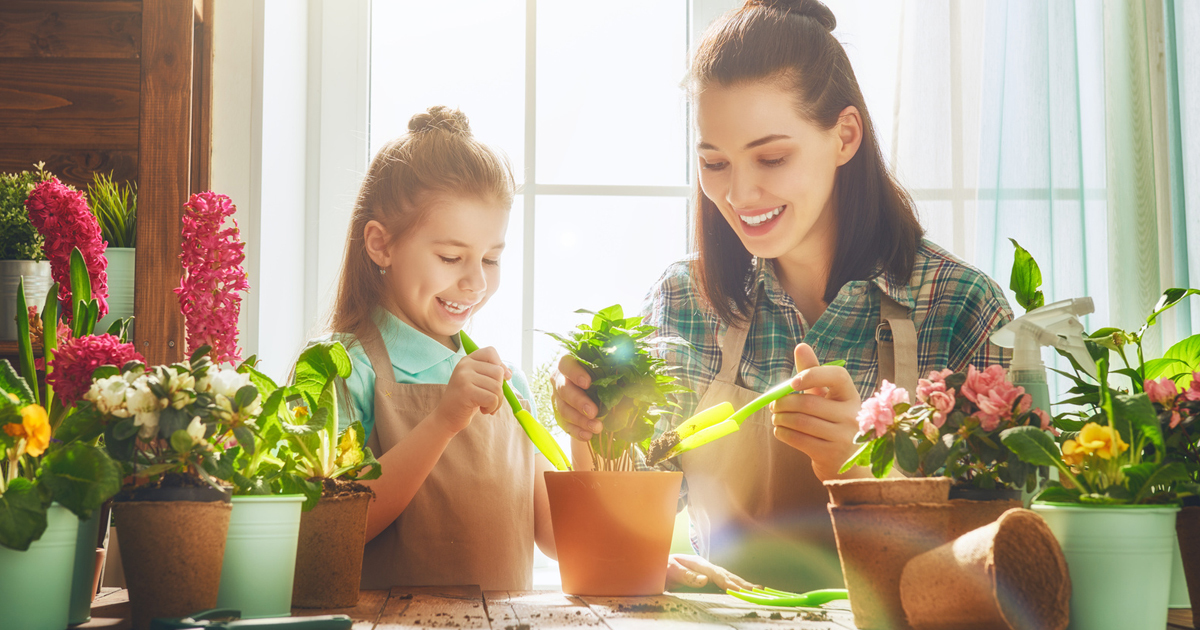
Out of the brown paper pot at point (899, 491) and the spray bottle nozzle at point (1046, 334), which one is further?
the spray bottle nozzle at point (1046, 334)

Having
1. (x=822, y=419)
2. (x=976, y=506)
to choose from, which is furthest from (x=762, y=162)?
(x=976, y=506)

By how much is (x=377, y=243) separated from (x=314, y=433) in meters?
0.63

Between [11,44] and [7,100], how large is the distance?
0.10 meters

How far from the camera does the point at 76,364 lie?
64 cm

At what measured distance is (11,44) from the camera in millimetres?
1415

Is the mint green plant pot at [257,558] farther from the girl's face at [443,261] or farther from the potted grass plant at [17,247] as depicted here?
the potted grass plant at [17,247]

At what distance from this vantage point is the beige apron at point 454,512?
3.79ft

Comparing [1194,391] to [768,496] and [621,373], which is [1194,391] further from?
[768,496]

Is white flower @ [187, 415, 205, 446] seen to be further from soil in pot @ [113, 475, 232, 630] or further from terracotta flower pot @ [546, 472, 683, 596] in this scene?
terracotta flower pot @ [546, 472, 683, 596]

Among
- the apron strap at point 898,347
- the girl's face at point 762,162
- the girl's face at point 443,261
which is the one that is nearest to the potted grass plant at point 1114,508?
the apron strap at point 898,347

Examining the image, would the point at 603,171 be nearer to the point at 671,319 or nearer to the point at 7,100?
the point at 671,319

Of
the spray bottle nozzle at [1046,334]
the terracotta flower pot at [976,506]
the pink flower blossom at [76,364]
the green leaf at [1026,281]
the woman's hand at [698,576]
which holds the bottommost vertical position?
the woman's hand at [698,576]

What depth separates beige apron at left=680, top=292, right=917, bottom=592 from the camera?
3.81 ft

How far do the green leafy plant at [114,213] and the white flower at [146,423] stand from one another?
2.88ft
